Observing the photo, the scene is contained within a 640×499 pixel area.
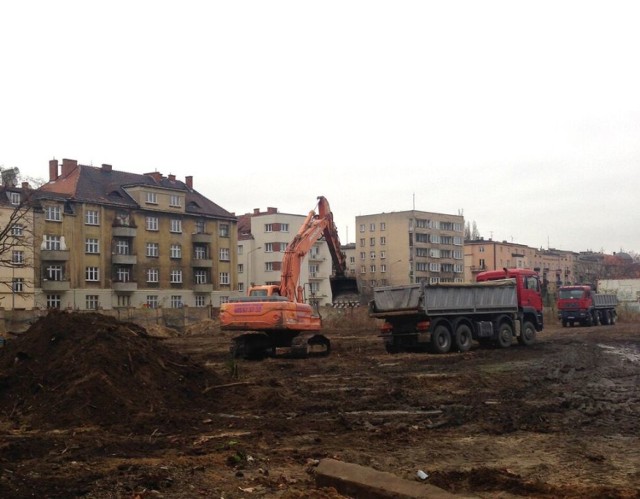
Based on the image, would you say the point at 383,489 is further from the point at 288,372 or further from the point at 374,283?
the point at 374,283

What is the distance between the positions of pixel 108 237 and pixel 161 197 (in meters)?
7.06

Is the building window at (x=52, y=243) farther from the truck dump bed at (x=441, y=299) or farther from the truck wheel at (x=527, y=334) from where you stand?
the truck wheel at (x=527, y=334)

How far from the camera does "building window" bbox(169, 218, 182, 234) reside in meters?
70.6

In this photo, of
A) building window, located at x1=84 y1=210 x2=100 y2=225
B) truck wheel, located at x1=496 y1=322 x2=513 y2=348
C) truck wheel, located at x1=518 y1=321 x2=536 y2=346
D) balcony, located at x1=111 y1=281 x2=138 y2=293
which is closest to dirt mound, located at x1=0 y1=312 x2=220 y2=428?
truck wheel, located at x1=496 y1=322 x2=513 y2=348

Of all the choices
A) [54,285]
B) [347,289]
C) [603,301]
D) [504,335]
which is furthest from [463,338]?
[54,285]

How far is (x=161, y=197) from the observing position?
69438 mm

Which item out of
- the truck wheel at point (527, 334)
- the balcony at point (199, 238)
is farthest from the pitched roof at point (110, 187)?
the truck wheel at point (527, 334)

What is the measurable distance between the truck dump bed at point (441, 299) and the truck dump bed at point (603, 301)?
25.1 m

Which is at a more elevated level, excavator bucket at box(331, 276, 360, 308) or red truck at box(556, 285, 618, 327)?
excavator bucket at box(331, 276, 360, 308)

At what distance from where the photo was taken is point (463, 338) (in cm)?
2686

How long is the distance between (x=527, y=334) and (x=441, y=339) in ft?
18.9

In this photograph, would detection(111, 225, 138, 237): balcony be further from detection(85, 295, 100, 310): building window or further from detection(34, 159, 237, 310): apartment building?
detection(85, 295, 100, 310): building window

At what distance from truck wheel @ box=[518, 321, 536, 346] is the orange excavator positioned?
334 inches

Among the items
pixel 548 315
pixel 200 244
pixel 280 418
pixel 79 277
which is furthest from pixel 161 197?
pixel 280 418
